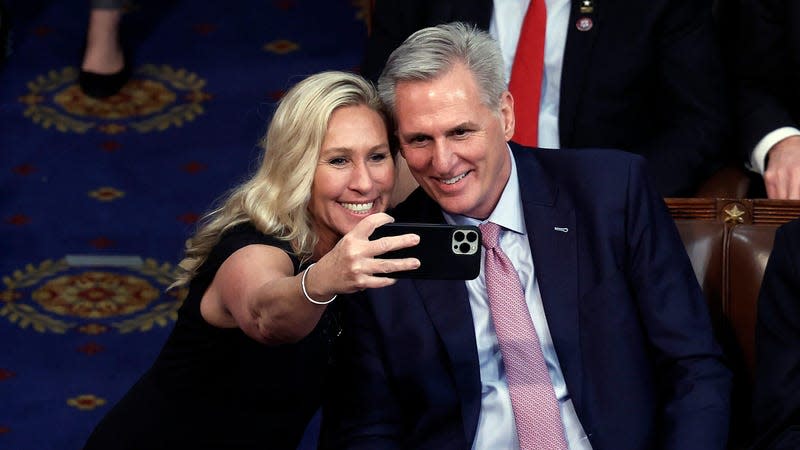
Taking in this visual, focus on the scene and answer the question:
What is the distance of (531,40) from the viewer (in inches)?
96.5

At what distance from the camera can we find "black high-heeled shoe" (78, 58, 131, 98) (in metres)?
2.98

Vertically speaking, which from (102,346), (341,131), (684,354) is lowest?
(102,346)

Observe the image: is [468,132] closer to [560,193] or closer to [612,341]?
[560,193]

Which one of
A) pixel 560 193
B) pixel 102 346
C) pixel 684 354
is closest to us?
pixel 684 354

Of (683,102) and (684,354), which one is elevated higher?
(683,102)

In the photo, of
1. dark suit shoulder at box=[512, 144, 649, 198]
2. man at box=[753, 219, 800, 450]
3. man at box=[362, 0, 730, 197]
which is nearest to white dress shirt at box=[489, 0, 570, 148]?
man at box=[362, 0, 730, 197]

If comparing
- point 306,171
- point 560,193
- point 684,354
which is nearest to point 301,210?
point 306,171

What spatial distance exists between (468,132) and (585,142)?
2.03 feet

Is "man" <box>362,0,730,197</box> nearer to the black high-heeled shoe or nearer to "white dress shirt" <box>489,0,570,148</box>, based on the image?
"white dress shirt" <box>489,0,570,148</box>

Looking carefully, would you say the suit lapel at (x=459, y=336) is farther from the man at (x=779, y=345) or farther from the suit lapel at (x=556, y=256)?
the man at (x=779, y=345)

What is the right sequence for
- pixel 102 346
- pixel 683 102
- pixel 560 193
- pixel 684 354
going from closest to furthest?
pixel 684 354 → pixel 560 193 → pixel 683 102 → pixel 102 346

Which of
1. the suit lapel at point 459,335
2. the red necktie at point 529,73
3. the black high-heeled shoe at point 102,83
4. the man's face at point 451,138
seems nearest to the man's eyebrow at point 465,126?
the man's face at point 451,138

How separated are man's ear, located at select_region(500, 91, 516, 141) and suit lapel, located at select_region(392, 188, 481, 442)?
262mm

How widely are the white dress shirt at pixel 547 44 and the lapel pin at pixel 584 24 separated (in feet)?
0.11
